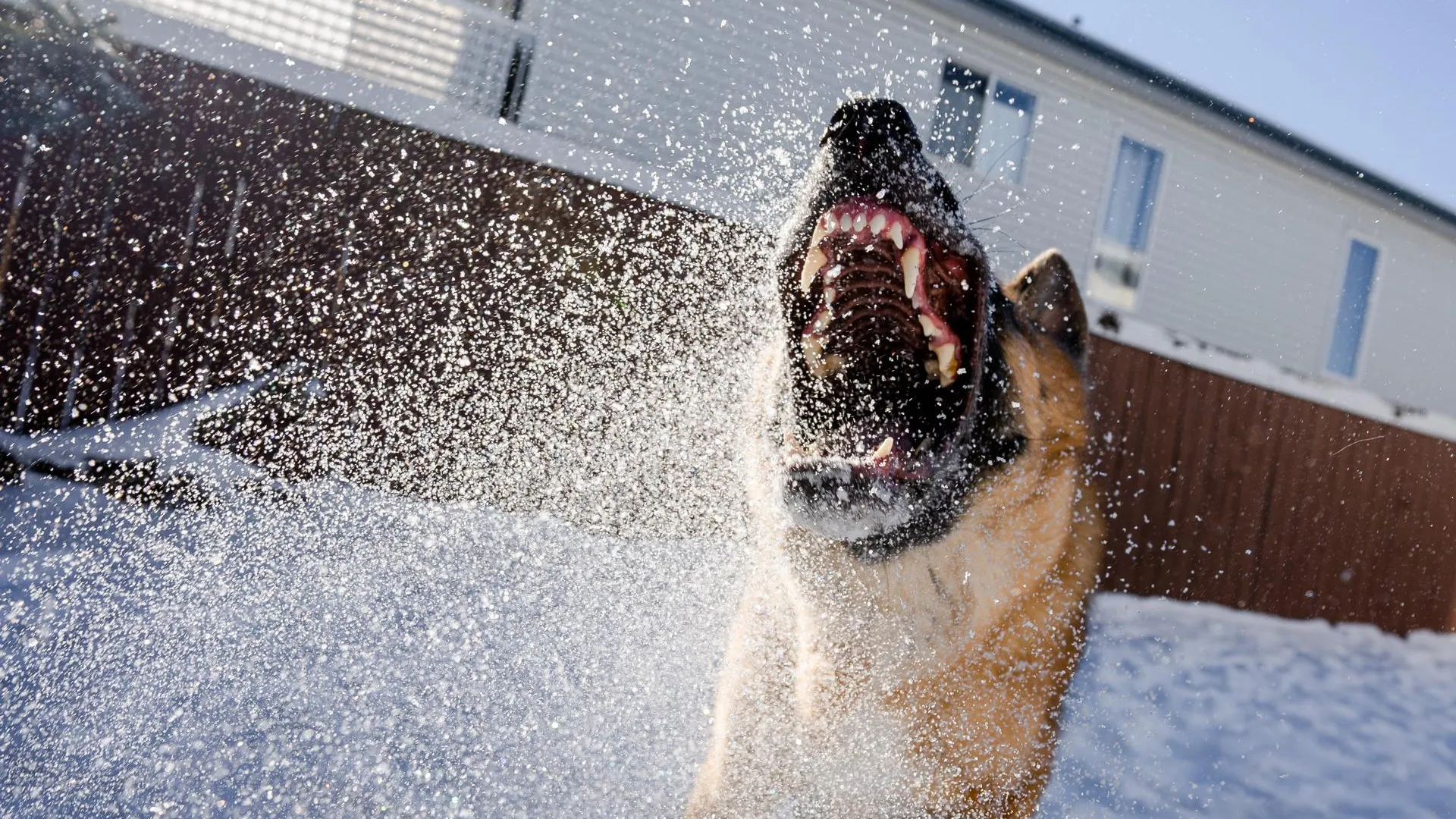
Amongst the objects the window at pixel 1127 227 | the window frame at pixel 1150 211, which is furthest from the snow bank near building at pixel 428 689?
the window at pixel 1127 227

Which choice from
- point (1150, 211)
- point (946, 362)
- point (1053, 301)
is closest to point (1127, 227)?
point (1150, 211)

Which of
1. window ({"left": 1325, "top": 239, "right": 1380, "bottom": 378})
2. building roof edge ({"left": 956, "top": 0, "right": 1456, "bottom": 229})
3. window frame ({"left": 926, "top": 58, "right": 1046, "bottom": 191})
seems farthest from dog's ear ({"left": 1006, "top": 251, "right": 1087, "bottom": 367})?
window ({"left": 1325, "top": 239, "right": 1380, "bottom": 378})

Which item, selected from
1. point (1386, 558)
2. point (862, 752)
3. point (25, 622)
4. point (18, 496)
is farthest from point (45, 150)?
point (1386, 558)

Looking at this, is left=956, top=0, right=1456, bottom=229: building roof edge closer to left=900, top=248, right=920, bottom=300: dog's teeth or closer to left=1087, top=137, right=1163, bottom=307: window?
left=1087, top=137, right=1163, bottom=307: window

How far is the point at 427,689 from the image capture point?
8.20ft

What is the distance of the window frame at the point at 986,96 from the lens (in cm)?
862

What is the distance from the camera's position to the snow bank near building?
1.95 metres

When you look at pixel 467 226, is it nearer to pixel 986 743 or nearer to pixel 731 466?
pixel 731 466

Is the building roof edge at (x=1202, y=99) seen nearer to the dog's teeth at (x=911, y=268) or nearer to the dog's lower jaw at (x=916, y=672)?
the dog's teeth at (x=911, y=268)

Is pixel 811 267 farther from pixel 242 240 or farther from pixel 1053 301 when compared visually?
pixel 242 240

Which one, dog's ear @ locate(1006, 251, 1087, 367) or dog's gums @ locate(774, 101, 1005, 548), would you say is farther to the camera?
dog's ear @ locate(1006, 251, 1087, 367)

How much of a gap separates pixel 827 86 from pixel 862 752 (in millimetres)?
7654

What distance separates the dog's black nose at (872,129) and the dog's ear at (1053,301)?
71 centimetres

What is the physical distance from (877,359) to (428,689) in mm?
1716
